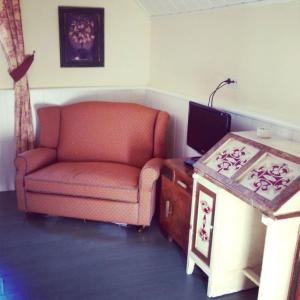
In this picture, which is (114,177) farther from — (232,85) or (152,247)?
(232,85)

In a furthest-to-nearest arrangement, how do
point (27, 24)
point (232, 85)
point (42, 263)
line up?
1. point (27, 24)
2. point (232, 85)
3. point (42, 263)

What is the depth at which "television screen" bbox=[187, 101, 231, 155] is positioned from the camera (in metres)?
2.64

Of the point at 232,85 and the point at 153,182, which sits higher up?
the point at 232,85

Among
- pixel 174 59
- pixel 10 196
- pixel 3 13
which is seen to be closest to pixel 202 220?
pixel 174 59

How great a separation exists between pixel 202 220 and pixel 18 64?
2424mm

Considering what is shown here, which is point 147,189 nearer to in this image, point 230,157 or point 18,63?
point 230,157

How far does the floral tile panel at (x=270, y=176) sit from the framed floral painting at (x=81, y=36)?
2537 mm

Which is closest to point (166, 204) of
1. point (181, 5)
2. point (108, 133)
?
point (108, 133)

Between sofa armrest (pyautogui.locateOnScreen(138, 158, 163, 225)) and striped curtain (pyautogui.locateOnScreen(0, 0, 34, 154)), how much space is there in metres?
1.46

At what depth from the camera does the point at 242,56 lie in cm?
285

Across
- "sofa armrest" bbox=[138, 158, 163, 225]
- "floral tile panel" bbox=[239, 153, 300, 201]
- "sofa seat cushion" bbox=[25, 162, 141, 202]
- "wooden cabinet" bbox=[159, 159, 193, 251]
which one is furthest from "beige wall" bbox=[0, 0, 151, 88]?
"floral tile panel" bbox=[239, 153, 300, 201]

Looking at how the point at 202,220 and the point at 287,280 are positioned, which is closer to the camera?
the point at 287,280

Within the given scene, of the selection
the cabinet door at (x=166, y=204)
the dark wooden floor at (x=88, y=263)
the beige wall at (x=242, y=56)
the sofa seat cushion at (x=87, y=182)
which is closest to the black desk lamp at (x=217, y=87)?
the beige wall at (x=242, y=56)

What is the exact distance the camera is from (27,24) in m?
3.86
